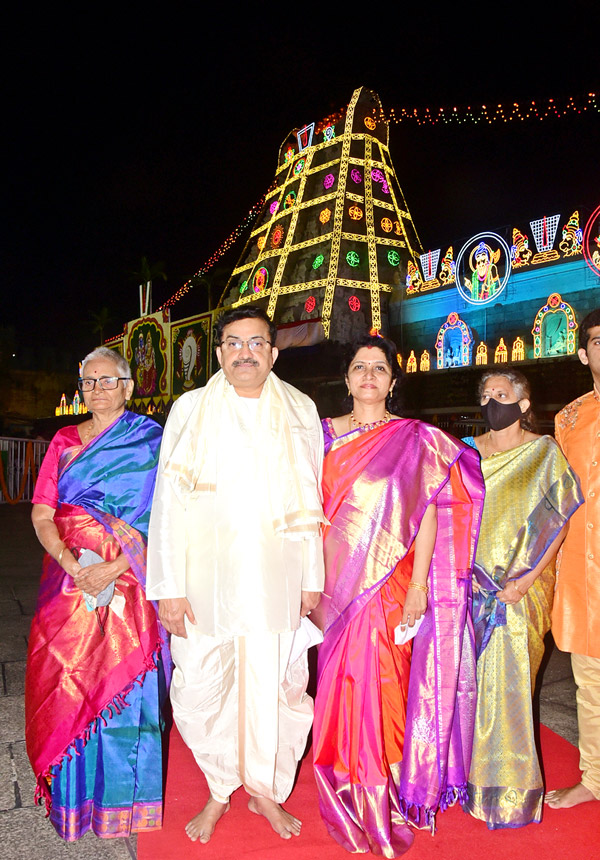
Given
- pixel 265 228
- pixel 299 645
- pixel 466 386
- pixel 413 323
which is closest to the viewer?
pixel 299 645

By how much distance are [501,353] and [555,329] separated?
1.74m

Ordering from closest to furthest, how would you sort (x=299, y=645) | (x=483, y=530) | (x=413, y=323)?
(x=299, y=645) < (x=483, y=530) < (x=413, y=323)

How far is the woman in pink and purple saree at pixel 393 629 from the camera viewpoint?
241 cm

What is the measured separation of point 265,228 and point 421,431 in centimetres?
2711

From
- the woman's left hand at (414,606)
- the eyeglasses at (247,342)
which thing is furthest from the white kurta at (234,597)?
the woman's left hand at (414,606)

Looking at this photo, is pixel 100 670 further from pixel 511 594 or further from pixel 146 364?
pixel 146 364

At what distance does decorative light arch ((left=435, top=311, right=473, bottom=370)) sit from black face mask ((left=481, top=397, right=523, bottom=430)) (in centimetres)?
1611

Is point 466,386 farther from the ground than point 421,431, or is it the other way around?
point 466,386

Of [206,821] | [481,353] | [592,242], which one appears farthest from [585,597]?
[481,353]

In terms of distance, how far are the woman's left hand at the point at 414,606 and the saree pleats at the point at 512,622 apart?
0.37m

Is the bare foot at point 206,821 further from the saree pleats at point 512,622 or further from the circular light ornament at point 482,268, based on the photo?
the circular light ornament at point 482,268

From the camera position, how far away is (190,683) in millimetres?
2430

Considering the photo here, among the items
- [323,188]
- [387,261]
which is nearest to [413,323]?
[387,261]

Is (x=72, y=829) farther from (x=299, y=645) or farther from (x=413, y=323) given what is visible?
(x=413, y=323)
